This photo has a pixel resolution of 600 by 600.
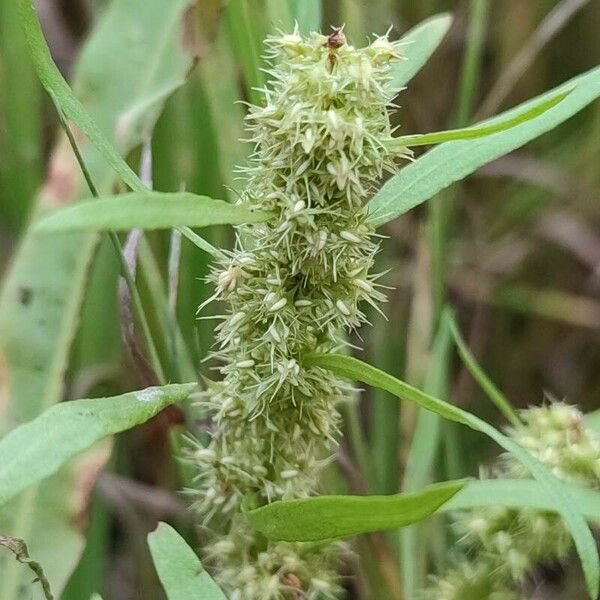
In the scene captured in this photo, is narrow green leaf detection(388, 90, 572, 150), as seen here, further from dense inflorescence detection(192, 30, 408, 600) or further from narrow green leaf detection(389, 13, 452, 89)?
narrow green leaf detection(389, 13, 452, 89)

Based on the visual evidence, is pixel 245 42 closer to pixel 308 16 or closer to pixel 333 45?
pixel 308 16

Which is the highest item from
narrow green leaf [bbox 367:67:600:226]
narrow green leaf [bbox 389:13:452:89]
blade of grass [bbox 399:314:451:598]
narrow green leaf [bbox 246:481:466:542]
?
narrow green leaf [bbox 389:13:452:89]

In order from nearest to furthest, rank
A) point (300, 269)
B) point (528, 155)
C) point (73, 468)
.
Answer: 1. point (300, 269)
2. point (73, 468)
3. point (528, 155)

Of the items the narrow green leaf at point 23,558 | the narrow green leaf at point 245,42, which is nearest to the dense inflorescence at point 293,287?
the narrow green leaf at point 23,558

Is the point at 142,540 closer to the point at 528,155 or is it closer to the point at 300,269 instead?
the point at 300,269

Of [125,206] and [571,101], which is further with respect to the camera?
[571,101]

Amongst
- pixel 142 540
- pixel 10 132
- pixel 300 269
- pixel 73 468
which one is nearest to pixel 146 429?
pixel 142 540

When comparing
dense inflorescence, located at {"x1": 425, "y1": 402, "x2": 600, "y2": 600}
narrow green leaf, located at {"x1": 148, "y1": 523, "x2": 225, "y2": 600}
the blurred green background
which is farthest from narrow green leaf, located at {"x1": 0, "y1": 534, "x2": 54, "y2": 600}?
dense inflorescence, located at {"x1": 425, "y1": 402, "x2": 600, "y2": 600}
